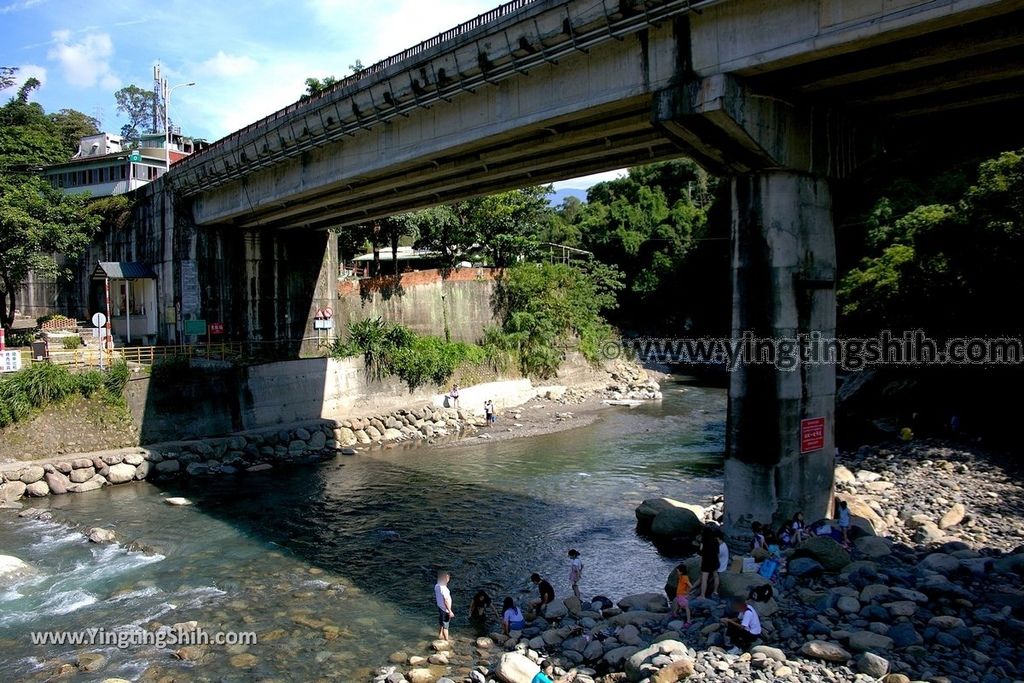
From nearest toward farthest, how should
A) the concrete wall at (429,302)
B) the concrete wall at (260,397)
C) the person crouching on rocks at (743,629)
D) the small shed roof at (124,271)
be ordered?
the person crouching on rocks at (743,629) → the concrete wall at (260,397) → the small shed roof at (124,271) → the concrete wall at (429,302)

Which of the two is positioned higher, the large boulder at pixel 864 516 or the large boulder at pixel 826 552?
the large boulder at pixel 826 552

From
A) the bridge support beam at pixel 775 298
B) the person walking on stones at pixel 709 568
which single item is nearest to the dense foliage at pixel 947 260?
the bridge support beam at pixel 775 298

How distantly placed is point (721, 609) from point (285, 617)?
344 inches

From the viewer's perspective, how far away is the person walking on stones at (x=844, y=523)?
53.5 ft

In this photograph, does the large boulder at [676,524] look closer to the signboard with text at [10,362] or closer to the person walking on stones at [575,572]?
the person walking on stones at [575,572]

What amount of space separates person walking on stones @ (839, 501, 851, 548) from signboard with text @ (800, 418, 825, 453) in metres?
1.42

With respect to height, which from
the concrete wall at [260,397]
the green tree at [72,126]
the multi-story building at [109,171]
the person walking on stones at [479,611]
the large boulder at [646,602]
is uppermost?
the green tree at [72,126]

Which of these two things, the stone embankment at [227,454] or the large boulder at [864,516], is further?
the stone embankment at [227,454]

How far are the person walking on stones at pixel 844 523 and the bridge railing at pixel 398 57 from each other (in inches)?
559

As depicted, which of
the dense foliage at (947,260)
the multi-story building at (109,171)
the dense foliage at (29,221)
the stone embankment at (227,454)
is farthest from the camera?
the multi-story building at (109,171)

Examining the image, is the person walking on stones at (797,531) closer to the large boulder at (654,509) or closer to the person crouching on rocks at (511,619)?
the large boulder at (654,509)

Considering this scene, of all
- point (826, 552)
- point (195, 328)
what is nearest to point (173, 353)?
point (195, 328)

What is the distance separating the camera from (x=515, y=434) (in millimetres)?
35094

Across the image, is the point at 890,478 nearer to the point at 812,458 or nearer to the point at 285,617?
the point at 812,458
